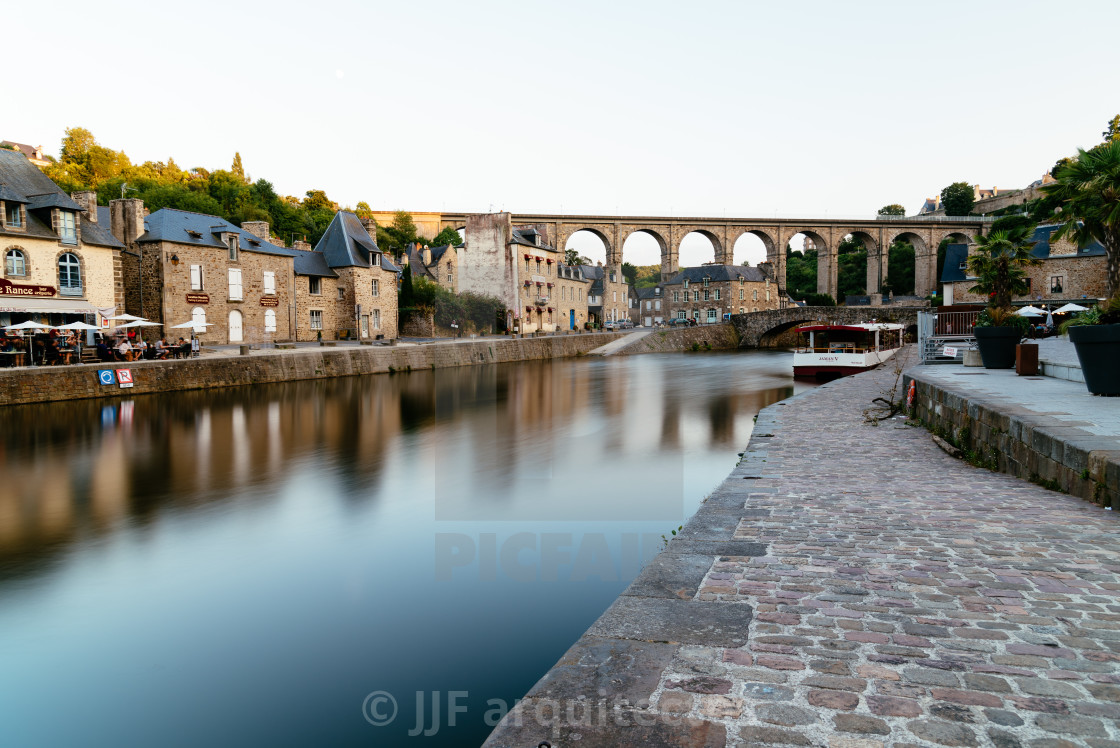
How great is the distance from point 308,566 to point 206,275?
2207 centimetres

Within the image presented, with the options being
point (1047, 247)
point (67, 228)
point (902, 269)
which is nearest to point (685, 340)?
point (1047, 247)

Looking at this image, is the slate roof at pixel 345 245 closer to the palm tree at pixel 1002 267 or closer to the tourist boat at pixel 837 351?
the tourist boat at pixel 837 351

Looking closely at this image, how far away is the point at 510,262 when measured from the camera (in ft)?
124

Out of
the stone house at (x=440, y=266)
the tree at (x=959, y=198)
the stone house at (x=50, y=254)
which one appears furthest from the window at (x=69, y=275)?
the tree at (x=959, y=198)

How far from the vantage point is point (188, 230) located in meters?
24.2

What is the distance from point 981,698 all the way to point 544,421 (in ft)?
40.3

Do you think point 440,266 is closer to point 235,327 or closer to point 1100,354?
point 235,327

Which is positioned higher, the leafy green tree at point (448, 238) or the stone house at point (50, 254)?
the leafy green tree at point (448, 238)

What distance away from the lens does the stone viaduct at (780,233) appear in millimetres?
61719

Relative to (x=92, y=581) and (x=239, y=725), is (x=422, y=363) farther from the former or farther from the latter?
(x=239, y=725)

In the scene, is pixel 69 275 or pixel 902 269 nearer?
pixel 69 275

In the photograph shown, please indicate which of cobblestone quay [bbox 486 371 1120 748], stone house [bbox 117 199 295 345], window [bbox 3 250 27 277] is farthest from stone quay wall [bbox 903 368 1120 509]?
stone house [bbox 117 199 295 345]

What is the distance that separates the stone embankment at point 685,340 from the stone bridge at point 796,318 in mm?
882

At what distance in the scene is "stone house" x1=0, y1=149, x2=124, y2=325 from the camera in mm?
18500
